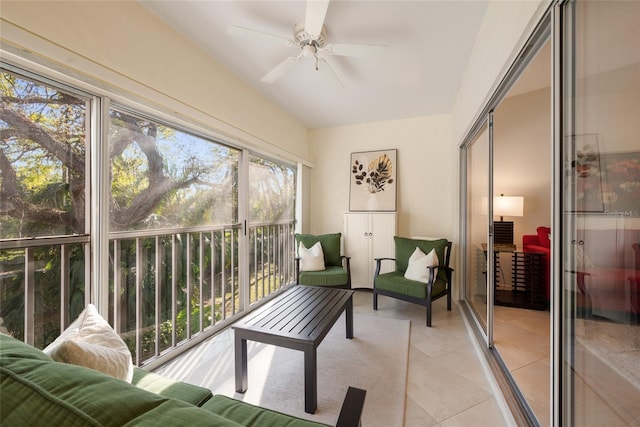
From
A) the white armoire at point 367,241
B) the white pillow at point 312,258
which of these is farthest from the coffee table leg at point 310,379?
the white armoire at point 367,241

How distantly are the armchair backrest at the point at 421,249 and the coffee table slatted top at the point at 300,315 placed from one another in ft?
3.98

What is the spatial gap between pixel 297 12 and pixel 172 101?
43.7 inches

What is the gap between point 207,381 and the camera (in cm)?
183

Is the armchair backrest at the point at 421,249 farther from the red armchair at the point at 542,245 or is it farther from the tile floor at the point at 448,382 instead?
the red armchair at the point at 542,245

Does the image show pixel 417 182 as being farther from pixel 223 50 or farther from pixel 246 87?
pixel 223 50

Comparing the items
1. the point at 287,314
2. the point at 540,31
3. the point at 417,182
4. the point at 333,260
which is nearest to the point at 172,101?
the point at 287,314

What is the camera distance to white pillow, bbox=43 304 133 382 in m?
0.80

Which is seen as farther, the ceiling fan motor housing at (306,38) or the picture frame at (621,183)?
the ceiling fan motor housing at (306,38)

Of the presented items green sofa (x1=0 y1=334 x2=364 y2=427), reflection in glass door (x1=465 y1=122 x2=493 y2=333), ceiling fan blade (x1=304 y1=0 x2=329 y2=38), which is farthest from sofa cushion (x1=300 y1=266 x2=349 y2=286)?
green sofa (x1=0 y1=334 x2=364 y2=427)

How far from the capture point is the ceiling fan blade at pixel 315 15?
143cm

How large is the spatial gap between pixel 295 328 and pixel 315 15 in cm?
195

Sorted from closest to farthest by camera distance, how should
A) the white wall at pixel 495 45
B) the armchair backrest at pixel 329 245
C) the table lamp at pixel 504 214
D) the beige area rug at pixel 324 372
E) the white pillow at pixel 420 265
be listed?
the white wall at pixel 495 45 → the beige area rug at pixel 324 372 → the table lamp at pixel 504 214 → the white pillow at pixel 420 265 → the armchair backrest at pixel 329 245

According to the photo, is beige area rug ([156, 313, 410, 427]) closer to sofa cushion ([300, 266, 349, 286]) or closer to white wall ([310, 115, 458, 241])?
sofa cushion ([300, 266, 349, 286])

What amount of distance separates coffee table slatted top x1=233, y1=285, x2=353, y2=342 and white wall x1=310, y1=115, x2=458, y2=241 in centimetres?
202
